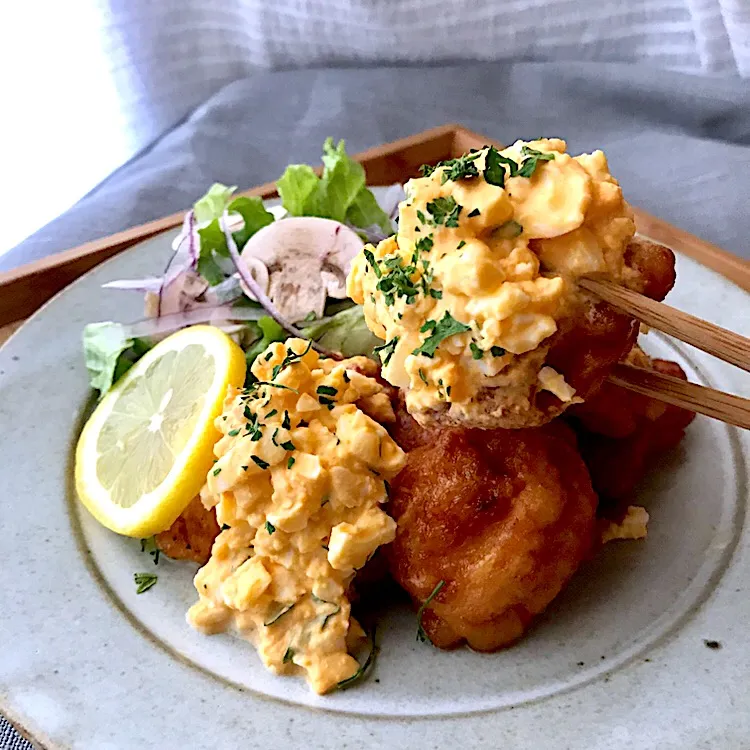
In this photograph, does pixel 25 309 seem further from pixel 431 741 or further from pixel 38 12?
pixel 431 741

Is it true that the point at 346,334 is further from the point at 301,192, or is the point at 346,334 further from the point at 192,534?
the point at 192,534

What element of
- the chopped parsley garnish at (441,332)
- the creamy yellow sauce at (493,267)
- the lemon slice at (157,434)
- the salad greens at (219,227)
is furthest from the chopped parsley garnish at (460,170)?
the salad greens at (219,227)

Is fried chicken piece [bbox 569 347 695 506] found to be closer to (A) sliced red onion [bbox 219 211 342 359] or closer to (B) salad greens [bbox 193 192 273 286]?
(A) sliced red onion [bbox 219 211 342 359]

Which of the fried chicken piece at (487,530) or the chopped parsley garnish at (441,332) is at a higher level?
the chopped parsley garnish at (441,332)

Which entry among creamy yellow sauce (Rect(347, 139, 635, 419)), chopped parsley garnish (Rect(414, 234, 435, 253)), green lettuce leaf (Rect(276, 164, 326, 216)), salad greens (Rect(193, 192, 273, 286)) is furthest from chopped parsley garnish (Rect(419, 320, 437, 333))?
green lettuce leaf (Rect(276, 164, 326, 216))

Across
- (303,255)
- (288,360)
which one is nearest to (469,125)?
(303,255)

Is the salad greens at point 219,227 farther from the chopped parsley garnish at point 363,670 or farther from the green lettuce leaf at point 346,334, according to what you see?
the chopped parsley garnish at point 363,670
